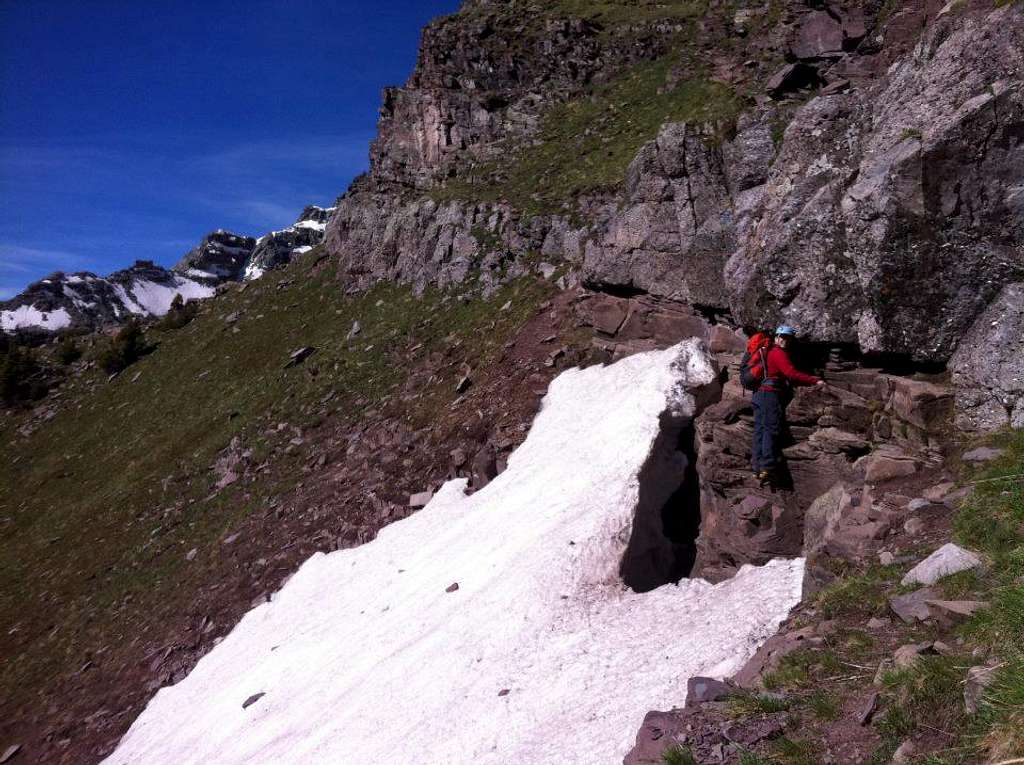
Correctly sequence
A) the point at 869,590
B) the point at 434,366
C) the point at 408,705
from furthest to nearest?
the point at 434,366, the point at 408,705, the point at 869,590

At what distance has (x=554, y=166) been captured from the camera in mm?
31891

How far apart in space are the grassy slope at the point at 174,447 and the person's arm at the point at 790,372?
498 inches

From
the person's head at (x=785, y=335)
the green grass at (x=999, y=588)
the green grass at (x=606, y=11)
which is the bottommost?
the green grass at (x=999, y=588)

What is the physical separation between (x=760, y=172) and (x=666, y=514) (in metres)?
8.05

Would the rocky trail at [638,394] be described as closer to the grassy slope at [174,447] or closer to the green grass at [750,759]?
the green grass at [750,759]

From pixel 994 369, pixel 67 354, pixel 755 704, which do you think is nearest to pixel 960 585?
pixel 755 704

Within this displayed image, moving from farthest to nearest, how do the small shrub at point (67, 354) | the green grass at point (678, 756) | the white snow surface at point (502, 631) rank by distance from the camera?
the small shrub at point (67, 354) → the white snow surface at point (502, 631) → the green grass at point (678, 756)

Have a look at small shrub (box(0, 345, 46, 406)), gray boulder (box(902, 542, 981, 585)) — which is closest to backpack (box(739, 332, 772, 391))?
gray boulder (box(902, 542, 981, 585))

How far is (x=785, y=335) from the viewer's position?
37.1 ft

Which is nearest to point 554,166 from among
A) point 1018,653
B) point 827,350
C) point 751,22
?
point 751,22

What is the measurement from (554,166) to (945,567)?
2830 centimetres

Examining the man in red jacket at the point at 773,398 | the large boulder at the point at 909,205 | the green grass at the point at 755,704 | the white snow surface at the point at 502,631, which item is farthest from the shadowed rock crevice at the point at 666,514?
the green grass at the point at 755,704

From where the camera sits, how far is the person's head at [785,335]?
11289 mm

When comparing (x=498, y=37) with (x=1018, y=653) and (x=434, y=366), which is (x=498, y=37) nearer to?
(x=434, y=366)
